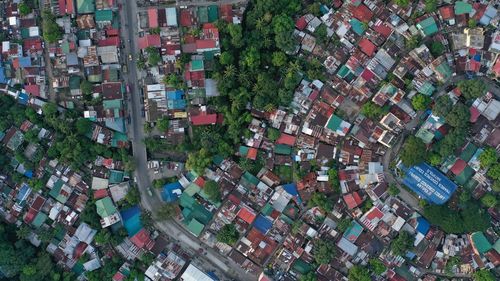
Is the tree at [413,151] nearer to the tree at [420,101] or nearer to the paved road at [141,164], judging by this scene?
the tree at [420,101]

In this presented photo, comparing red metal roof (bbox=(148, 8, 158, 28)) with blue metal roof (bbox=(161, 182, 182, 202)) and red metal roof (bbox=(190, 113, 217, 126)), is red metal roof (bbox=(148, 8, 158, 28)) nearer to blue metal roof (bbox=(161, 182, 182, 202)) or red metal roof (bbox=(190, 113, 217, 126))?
red metal roof (bbox=(190, 113, 217, 126))

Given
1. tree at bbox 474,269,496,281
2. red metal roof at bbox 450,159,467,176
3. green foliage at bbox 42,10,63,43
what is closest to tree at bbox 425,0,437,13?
red metal roof at bbox 450,159,467,176

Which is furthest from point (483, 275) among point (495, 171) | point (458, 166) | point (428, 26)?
point (428, 26)

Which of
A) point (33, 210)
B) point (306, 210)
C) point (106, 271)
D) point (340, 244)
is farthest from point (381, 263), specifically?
point (33, 210)

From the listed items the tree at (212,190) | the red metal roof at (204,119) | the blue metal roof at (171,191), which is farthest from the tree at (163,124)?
the tree at (212,190)

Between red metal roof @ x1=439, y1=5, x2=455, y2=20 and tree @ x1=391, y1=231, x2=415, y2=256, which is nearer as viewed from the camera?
tree @ x1=391, y1=231, x2=415, y2=256

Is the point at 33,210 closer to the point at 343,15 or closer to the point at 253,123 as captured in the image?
the point at 253,123

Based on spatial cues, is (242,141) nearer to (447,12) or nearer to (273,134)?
(273,134)
